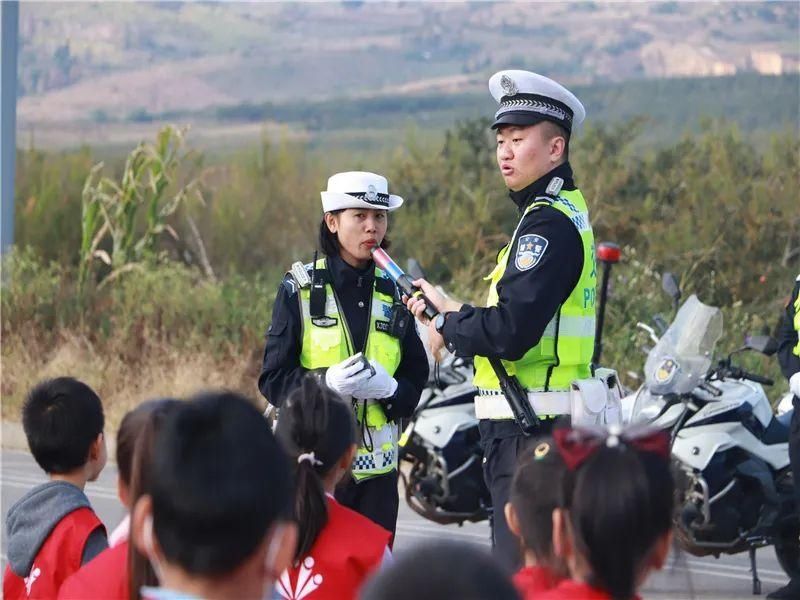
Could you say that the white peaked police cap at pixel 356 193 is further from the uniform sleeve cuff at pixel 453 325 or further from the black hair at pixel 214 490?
the black hair at pixel 214 490

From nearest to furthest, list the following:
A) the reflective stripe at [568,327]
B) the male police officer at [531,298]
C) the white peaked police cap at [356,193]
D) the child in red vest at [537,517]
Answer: the child in red vest at [537,517] → the male police officer at [531,298] → the reflective stripe at [568,327] → the white peaked police cap at [356,193]

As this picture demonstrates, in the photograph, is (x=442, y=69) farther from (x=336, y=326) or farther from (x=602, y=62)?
(x=336, y=326)

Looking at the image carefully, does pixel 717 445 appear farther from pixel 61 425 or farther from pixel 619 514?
pixel 619 514

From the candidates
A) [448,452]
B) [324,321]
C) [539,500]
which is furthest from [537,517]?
[448,452]

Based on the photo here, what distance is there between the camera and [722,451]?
7.76m

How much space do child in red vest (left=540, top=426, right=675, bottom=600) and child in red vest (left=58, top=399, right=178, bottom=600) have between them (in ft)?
2.52

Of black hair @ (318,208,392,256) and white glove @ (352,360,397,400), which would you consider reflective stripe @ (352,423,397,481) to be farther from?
black hair @ (318,208,392,256)

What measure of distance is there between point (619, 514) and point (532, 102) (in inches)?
108

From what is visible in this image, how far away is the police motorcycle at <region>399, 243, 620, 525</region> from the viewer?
8.38 metres

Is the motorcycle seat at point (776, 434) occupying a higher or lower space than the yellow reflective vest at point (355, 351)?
lower

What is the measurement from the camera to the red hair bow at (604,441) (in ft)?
9.76

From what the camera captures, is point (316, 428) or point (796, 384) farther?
point (796, 384)

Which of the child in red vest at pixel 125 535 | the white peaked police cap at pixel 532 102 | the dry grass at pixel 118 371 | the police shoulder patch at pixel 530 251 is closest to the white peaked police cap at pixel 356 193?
the white peaked police cap at pixel 532 102

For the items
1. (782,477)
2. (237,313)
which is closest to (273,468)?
(782,477)
